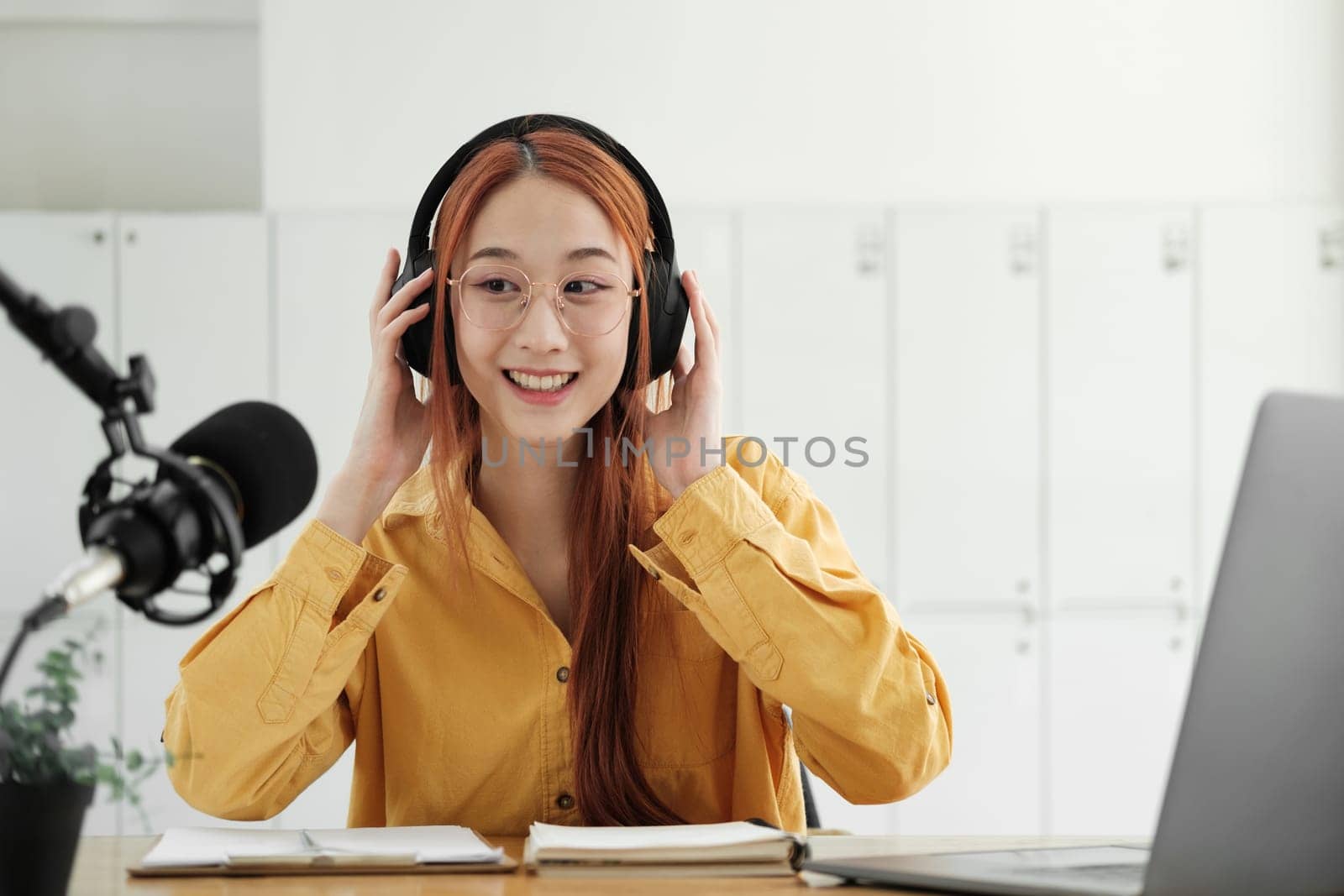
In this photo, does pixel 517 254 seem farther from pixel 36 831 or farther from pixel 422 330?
pixel 36 831

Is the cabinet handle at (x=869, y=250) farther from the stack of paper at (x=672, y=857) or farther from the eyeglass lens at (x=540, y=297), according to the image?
the stack of paper at (x=672, y=857)

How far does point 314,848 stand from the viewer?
1144 mm

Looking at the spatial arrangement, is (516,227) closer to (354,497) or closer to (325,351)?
(354,497)

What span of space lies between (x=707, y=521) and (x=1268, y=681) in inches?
25.3

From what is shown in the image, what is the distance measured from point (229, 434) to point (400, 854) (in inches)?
16.1

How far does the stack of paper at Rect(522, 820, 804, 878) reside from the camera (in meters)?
1.10

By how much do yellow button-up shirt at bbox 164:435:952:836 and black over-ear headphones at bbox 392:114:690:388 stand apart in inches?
6.9

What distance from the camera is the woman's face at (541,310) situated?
58.8 inches

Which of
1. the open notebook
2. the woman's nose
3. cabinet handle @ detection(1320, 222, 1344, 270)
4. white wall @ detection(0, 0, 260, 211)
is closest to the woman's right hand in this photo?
the woman's nose

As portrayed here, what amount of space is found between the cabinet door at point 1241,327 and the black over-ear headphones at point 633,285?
87.8 inches

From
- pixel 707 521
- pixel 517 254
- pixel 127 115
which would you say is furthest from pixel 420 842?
pixel 127 115

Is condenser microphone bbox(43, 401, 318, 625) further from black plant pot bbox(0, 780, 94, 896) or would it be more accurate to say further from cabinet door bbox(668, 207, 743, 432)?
cabinet door bbox(668, 207, 743, 432)

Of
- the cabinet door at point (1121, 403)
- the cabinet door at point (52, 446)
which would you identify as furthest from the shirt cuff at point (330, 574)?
the cabinet door at point (1121, 403)

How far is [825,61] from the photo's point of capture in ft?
12.4
